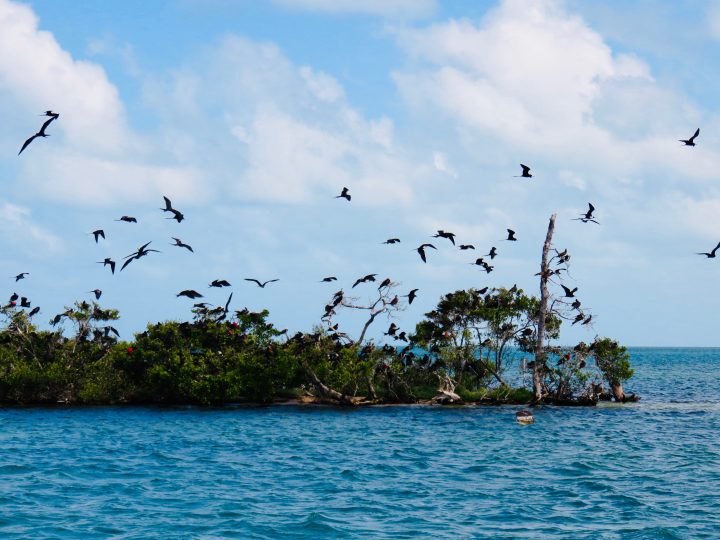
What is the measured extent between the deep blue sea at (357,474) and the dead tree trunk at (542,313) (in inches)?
81.3

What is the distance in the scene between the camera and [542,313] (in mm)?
49656

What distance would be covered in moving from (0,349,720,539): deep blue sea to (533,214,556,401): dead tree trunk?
2064 millimetres

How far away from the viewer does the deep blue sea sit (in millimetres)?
22094

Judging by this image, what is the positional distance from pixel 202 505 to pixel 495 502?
28.9ft

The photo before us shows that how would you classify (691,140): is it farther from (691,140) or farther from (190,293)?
(190,293)

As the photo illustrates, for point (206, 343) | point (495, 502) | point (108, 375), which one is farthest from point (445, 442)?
point (108, 375)

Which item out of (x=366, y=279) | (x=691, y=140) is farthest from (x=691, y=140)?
(x=366, y=279)

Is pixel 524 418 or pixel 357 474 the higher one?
pixel 524 418

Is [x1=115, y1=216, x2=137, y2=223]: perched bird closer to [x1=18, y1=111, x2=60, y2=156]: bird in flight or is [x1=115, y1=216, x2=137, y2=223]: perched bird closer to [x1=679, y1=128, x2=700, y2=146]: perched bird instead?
[x1=18, y1=111, x2=60, y2=156]: bird in flight

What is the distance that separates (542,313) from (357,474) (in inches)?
920

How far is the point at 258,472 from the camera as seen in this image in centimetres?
3006

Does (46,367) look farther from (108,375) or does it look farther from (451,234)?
(451,234)

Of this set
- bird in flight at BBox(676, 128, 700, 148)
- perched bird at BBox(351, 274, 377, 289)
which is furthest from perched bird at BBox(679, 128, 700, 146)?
perched bird at BBox(351, 274, 377, 289)

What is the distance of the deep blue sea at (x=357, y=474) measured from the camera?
2209 centimetres
